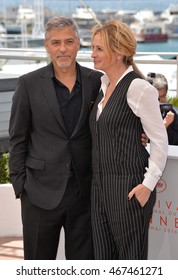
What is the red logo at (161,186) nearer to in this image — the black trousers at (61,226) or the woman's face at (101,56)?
the black trousers at (61,226)

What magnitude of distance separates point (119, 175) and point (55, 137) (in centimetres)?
32

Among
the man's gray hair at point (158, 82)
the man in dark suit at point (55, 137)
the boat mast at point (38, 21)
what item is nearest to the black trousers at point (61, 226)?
the man in dark suit at point (55, 137)

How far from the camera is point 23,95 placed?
280 cm

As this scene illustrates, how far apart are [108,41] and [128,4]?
148181 mm

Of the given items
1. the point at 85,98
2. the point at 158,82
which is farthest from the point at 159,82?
the point at 85,98

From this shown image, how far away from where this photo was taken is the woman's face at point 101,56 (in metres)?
2.63

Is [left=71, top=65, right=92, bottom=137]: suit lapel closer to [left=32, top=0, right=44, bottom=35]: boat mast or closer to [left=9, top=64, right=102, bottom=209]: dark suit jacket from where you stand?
[left=9, top=64, right=102, bottom=209]: dark suit jacket

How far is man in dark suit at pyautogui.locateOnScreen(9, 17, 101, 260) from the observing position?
9.05 ft

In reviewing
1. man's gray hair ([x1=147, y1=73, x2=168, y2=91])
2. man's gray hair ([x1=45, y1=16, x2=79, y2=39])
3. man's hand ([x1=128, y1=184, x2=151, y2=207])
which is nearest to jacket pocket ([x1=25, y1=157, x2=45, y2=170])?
man's hand ([x1=128, y1=184, x2=151, y2=207])

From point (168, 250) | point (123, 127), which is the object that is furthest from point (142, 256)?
point (123, 127)

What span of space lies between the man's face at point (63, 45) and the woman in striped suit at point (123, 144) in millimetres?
123

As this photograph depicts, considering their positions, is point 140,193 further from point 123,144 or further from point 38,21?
point 38,21

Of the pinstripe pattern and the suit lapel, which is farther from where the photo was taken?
the suit lapel

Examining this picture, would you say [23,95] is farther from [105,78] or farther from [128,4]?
[128,4]
